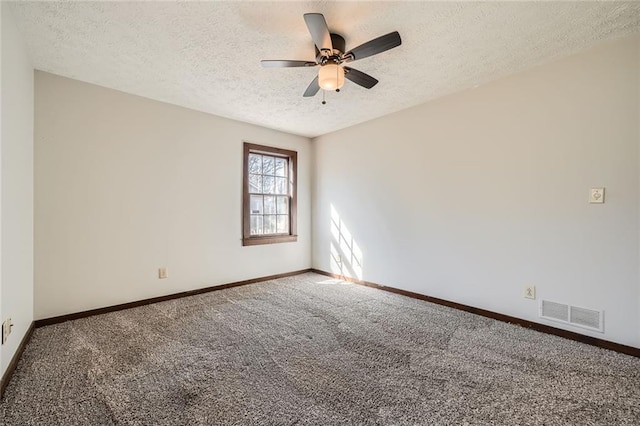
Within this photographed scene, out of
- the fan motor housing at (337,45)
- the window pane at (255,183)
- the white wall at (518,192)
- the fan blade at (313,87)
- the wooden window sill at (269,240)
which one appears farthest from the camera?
the window pane at (255,183)

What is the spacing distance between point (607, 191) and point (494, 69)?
4.61ft

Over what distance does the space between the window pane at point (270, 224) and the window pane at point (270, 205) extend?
82 millimetres

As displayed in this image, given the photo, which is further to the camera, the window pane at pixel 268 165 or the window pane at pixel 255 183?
the window pane at pixel 268 165

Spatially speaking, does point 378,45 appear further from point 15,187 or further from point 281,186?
point 281,186

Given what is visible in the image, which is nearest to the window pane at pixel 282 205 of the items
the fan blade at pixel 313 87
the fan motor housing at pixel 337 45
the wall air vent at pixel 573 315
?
the fan blade at pixel 313 87

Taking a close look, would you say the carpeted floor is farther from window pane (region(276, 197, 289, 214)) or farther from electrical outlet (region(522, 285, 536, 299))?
window pane (region(276, 197, 289, 214))

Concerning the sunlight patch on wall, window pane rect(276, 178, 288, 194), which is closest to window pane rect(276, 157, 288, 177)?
window pane rect(276, 178, 288, 194)

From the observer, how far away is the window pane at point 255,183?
4.38 meters

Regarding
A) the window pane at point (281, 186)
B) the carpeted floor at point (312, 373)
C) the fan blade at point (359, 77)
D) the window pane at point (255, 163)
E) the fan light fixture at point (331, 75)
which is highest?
the fan blade at point (359, 77)

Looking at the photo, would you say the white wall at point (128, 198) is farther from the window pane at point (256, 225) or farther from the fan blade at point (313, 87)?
the fan blade at point (313, 87)

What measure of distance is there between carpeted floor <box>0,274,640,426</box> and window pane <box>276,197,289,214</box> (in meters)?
2.09

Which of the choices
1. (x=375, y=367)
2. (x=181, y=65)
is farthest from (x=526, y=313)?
(x=181, y=65)

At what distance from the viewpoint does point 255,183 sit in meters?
4.45

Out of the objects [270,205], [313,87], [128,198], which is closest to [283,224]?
[270,205]
